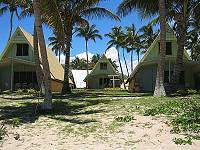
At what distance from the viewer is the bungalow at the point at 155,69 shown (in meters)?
34.3

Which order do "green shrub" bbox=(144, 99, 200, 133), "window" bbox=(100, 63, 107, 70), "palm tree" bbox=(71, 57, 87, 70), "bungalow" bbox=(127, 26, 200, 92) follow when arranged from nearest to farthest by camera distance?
"green shrub" bbox=(144, 99, 200, 133) < "bungalow" bbox=(127, 26, 200, 92) < "window" bbox=(100, 63, 107, 70) < "palm tree" bbox=(71, 57, 87, 70)

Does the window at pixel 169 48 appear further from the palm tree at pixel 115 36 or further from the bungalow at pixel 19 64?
the palm tree at pixel 115 36

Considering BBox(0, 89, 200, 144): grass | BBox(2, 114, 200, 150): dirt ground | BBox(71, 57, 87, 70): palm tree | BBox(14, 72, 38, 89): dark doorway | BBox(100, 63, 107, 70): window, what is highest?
BBox(71, 57, 87, 70): palm tree

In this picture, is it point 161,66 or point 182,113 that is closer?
point 182,113

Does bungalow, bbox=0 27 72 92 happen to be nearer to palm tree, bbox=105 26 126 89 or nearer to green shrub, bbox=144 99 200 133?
green shrub, bbox=144 99 200 133

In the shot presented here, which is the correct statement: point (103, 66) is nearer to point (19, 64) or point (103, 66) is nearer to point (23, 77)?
point (23, 77)

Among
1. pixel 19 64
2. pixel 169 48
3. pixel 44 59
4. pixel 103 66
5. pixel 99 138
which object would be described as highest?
pixel 169 48

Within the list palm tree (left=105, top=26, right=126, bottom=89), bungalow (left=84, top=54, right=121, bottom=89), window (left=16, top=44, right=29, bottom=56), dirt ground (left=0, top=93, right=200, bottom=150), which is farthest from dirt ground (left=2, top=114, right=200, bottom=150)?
palm tree (left=105, top=26, right=126, bottom=89)

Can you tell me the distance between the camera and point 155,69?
3512 centimetres

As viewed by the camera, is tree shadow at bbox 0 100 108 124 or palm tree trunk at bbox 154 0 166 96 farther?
palm tree trunk at bbox 154 0 166 96

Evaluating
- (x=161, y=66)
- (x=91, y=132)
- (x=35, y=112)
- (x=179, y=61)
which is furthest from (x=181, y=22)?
(x=91, y=132)

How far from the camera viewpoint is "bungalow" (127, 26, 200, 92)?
113 feet

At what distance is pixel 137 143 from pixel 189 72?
79.9 feet

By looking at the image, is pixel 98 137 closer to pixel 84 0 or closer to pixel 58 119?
pixel 58 119
